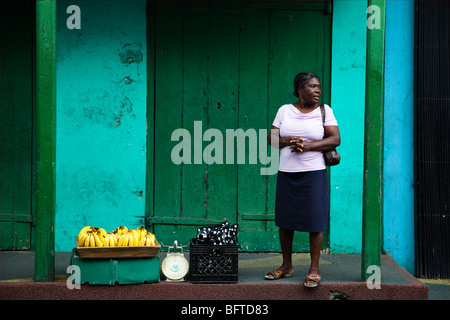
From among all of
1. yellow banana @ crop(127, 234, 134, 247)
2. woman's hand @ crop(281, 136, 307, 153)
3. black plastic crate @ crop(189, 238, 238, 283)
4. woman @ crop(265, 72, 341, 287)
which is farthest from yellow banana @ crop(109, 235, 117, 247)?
woman's hand @ crop(281, 136, 307, 153)

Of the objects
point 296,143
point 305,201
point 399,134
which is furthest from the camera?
point 399,134

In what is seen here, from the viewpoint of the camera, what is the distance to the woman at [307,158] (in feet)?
15.3

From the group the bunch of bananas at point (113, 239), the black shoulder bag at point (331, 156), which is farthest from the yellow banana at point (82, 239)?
the black shoulder bag at point (331, 156)

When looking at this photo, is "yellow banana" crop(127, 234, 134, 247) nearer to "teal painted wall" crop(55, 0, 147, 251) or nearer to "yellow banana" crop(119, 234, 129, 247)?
"yellow banana" crop(119, 234, 129, 247)

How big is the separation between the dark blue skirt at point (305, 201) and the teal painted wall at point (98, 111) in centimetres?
189

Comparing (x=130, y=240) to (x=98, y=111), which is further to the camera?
(x=98, y=111)

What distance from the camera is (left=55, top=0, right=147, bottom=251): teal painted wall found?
19.7ft

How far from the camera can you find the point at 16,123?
19.7 ft

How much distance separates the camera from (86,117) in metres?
6.01

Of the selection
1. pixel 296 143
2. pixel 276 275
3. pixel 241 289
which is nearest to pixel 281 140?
pixel 296 143

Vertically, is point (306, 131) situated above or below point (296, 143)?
above

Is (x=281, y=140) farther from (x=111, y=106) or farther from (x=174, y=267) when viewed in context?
(x=111, y=106)

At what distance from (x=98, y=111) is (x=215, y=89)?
50.1 inches

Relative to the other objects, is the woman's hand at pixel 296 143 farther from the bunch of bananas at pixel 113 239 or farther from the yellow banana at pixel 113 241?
the yellow banana at pixel 113 241
